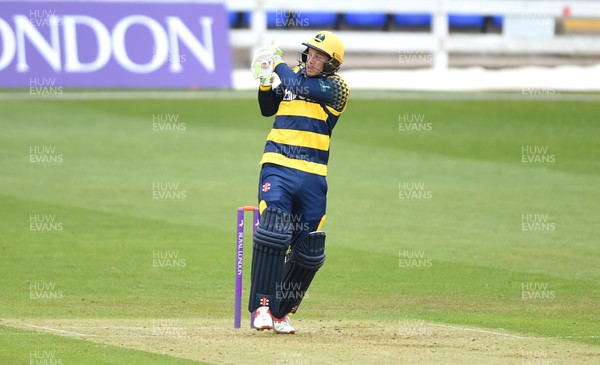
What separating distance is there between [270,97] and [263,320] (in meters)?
2.04

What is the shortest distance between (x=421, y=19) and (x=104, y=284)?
1053 inches

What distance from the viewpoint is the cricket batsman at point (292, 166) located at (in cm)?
1128

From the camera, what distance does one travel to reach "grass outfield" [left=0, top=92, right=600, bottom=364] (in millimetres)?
12312

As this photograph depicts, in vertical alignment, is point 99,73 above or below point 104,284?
above

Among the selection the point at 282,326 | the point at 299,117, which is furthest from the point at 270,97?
the point at 282,326

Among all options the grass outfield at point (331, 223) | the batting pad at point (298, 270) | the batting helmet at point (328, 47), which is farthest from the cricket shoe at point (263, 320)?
the batting helmet at point (328, 47)

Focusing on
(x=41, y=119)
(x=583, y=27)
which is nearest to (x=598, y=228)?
(x=41, y=119)

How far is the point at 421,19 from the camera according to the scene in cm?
4012

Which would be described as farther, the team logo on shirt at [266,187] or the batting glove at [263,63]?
the team logo on shirt at [266,187]

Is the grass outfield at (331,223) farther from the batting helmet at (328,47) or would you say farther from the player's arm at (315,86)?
the batting helmet at (328,47)

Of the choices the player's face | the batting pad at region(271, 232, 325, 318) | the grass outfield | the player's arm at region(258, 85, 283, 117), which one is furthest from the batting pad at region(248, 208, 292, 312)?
the player's face

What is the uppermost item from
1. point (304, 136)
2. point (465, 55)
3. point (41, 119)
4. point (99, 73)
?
point (465, 55)

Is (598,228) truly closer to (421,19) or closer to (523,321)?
(523,321)

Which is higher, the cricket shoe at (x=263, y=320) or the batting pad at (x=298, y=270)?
the batting pad at (x=298, y=270)
